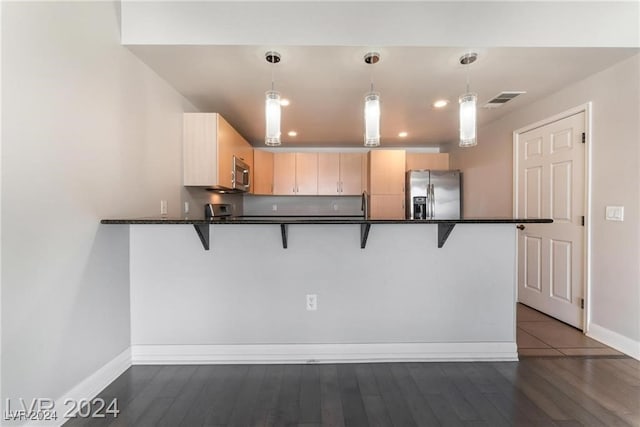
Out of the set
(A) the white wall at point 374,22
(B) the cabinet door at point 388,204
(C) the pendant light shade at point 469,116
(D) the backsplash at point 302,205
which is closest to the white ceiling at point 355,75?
(A) the white wall at point 374,22

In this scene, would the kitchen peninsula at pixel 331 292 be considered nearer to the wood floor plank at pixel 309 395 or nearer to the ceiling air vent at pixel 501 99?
the wood floor plank at pixel 309 395

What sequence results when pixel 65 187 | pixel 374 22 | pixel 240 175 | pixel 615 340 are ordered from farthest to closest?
pixel 240 175
pixel 615 340
pixel 374 22
pixel 65 187

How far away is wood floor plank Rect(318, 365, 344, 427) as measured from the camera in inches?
60.1

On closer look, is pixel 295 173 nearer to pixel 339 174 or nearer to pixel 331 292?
pixel 339 174

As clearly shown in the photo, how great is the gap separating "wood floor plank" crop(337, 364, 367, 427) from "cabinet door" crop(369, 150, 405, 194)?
3174 millimetres

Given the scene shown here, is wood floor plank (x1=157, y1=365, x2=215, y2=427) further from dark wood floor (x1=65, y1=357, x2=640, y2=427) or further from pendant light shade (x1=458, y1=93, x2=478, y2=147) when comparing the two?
pendant light shade (x1=458, y1=93, x2=478, y2=147)

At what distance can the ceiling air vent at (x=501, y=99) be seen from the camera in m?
2.78

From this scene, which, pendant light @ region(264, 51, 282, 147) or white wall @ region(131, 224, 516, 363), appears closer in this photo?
pendant light @ region(264, 51, 282, 147)

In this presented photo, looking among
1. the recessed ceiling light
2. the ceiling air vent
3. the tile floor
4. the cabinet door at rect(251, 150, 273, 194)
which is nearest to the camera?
the tile floor

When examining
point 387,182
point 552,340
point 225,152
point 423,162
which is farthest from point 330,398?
point 423,162

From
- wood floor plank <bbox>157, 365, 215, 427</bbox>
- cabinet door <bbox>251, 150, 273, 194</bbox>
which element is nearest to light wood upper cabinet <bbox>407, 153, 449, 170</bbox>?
cabinet door <bbox>251, 150, 273, 194</bbox>

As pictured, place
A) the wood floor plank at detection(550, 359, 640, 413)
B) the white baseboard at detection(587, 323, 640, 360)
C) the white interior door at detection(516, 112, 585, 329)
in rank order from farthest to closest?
the white interior door at detection(516, 112, 585, 329)
the white baseboard at detection(587, 323, 640, 360)
the wood floor plank at detection(550, 359, 640, 413)

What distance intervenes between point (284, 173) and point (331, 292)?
3.15 meters

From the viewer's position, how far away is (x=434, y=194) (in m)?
4.58
